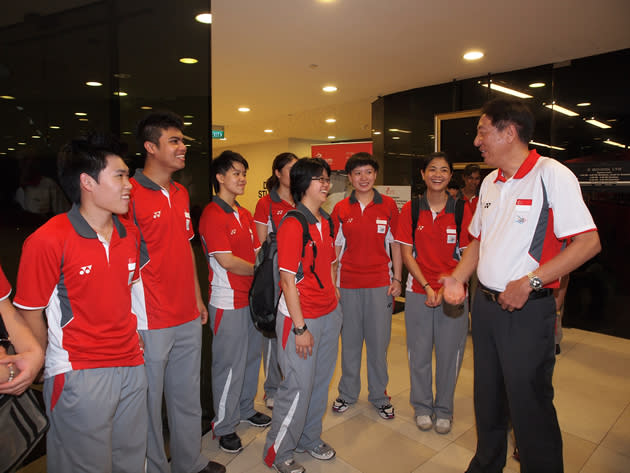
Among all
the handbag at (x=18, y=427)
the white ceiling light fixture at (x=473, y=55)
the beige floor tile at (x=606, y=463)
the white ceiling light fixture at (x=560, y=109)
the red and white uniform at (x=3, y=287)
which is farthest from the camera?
the white ceiling light fixture at (x=560, y=109)

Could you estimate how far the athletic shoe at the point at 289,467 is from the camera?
2320 mm

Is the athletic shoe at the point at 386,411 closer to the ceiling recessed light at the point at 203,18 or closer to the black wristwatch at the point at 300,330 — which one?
the black wristwatch at the point at 300,330

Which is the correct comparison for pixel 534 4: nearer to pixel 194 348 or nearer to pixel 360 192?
pixel 360 192

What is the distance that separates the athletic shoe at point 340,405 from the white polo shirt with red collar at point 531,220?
5.45ft

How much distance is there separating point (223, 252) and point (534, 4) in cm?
359

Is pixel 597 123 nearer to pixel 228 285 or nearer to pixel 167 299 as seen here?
pixel 228 285

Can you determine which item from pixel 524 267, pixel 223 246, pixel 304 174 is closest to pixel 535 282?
pixel 524 267

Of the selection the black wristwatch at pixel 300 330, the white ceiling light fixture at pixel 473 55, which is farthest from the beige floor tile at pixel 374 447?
the white ceiling light fixture at pixel 473 55

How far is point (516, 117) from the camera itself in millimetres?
1990

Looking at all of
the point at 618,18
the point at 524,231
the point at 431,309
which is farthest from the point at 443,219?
the point at 618,18

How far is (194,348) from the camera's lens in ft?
7.27

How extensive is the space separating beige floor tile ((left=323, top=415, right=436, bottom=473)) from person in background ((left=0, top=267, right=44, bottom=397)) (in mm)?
1906

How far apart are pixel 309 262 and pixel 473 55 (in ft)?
14.4

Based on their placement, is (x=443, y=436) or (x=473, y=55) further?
(x=473, y=55)
